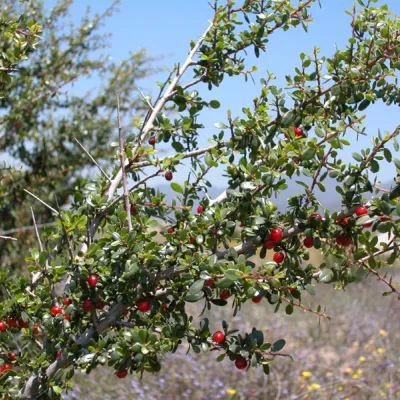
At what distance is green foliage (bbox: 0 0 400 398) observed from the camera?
2150 millimetres

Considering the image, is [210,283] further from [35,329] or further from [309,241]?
[35,329]

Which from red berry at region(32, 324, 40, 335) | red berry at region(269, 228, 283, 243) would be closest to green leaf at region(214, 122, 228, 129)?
red berry at region(269, 228, 283, 243)

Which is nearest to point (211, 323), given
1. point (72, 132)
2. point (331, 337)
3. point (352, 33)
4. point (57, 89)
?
point (331, 337)

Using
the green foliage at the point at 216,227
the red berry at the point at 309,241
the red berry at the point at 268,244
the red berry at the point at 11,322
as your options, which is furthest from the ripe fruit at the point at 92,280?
the red berry at the point at 309,241

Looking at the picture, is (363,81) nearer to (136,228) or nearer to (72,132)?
(136,228)

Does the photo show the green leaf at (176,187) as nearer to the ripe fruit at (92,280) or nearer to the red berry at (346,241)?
the ripe fruit at (92,280)

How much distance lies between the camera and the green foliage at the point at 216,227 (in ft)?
7.06

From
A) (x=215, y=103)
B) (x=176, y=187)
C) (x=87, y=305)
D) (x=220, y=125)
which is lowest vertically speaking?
(x=87, y=305)

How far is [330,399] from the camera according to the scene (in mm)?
4859

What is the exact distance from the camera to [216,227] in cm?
223

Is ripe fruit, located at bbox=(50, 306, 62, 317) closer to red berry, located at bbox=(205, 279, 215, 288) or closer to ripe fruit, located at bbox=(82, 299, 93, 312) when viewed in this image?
ripe fruit, located at bbox=(82, 299, 93, 312)

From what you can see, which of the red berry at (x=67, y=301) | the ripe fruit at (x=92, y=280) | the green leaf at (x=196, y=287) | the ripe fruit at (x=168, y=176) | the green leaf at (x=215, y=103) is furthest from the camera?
the green leaf at (x=215, y=103)

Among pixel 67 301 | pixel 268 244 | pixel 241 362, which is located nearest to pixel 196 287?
pixel 268 244

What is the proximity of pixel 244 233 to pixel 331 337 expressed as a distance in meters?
5.34
